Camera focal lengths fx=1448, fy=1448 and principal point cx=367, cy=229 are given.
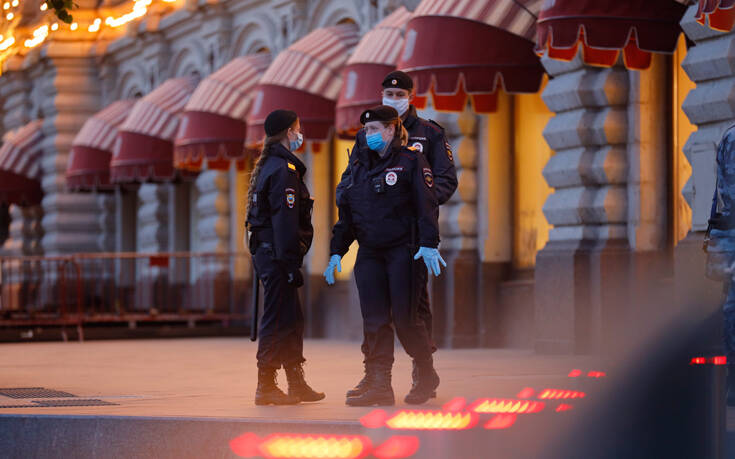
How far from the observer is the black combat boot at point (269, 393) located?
30.7ft

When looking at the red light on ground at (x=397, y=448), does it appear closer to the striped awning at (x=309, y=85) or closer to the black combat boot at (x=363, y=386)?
the black combat boot at (x=363, y=386)

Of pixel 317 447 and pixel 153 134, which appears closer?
pixel 317 447

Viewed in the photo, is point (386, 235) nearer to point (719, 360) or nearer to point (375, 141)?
point (375, 141)

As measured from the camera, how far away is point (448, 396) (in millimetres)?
9406

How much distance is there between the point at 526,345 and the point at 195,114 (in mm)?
8671

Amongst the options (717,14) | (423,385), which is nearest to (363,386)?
(423,385)

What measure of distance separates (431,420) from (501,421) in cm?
37

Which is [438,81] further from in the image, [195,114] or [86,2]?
[86,2]

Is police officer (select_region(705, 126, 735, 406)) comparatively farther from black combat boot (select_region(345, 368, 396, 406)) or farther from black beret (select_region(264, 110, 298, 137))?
black beret (select_region(264, 110, 298, 137))

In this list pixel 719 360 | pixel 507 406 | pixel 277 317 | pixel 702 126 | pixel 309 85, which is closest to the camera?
pixel 719 360

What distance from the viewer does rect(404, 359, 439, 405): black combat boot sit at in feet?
29.2

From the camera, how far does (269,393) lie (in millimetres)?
9398

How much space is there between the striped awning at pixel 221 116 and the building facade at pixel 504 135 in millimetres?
32

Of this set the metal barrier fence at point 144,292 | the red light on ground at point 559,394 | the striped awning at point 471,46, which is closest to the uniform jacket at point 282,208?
the red light on ground at point 559,394
